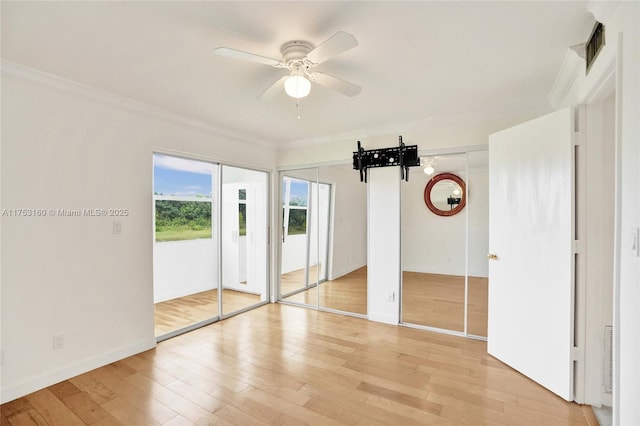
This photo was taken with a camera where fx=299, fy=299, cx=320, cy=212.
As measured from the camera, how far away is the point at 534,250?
2455 mm

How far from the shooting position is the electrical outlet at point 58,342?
2.42 m

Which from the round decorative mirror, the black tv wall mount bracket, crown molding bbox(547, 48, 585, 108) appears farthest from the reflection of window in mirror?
crown molding bbox(547, 48, 585, 108)

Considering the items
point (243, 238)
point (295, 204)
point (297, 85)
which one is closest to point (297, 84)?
point (297, 85)

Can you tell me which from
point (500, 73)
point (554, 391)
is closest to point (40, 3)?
point (500, 73)

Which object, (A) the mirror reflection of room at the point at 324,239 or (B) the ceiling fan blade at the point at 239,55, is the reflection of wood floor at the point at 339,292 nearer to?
(A) the mirror reflection of room at the point at 324,239

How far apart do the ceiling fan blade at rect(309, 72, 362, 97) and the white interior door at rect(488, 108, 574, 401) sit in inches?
62.1

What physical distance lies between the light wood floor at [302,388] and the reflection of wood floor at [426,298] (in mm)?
384

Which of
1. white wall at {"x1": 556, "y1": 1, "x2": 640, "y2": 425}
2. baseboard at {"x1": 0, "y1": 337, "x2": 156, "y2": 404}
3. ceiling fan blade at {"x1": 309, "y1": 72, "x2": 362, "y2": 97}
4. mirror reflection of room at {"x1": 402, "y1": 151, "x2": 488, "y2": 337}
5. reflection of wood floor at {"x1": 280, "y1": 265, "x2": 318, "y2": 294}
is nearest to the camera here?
white wall at {"x1": 556, "y1": 1, "x2": 640, "y2": 425}

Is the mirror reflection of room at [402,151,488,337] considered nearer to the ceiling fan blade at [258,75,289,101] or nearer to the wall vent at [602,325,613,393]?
the wall vent at [602,325,613,393]

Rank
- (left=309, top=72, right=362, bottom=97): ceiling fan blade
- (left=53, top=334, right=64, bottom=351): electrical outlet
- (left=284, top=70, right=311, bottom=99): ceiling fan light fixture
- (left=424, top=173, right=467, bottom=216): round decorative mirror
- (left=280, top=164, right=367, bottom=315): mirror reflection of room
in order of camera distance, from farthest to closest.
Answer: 1. (left=280, top=164, right=367, bottom=315): mirror reflection of room
2. (left=424, top=173, right=467, bottom=216): round decorative mirror
3. (left=53, top=334, right=64, bottom=351): electrical outlet
4. (left=309, top=72, right=362, bottom=97): ceiling fan blade
5. (left=284, top=70, right=311, bottom=99): ceiling fan light fixture

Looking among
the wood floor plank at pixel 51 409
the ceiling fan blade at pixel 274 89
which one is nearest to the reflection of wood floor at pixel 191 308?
the wood floor plank at pixel 51 409

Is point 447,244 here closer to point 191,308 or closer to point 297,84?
point 297,84

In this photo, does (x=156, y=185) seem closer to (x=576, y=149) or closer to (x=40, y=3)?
(x=40, y=3)

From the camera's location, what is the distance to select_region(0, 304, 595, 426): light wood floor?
2.01 meters
